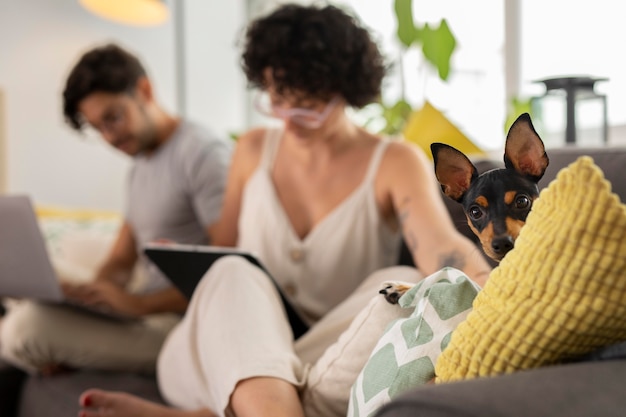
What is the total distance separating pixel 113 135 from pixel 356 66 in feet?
2.54

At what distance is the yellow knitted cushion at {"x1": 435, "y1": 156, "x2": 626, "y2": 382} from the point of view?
51 centimetres

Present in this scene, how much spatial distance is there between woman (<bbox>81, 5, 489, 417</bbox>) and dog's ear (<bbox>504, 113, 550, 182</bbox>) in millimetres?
465

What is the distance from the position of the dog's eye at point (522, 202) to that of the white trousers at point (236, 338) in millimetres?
383

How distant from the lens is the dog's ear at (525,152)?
1.91 feet

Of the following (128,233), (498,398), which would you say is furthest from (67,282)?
(498,398)

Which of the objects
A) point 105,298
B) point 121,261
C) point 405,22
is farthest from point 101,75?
point 405,22

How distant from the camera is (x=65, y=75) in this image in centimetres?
345

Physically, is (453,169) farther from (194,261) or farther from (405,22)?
(405,22)

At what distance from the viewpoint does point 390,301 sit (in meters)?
0.78

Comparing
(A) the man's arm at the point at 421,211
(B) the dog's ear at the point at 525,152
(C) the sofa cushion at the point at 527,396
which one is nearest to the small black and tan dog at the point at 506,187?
(B) the dog's ear at the point at 525,152

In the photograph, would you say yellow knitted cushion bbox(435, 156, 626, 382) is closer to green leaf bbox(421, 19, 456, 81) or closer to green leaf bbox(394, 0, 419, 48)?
green leaf bbox(421, 19, 456, 81)

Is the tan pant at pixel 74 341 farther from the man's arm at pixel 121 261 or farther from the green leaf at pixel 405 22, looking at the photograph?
the green leaf at pixel 405 22

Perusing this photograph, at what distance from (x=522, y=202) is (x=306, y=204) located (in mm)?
906

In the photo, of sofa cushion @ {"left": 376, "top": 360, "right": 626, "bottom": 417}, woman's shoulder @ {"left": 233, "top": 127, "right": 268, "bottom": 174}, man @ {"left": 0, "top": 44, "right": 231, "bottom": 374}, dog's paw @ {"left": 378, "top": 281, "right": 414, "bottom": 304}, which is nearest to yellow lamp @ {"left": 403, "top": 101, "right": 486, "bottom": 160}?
dog's paw @ {"left": 378, "top": 281, "right": 414, "bottom": 304}
